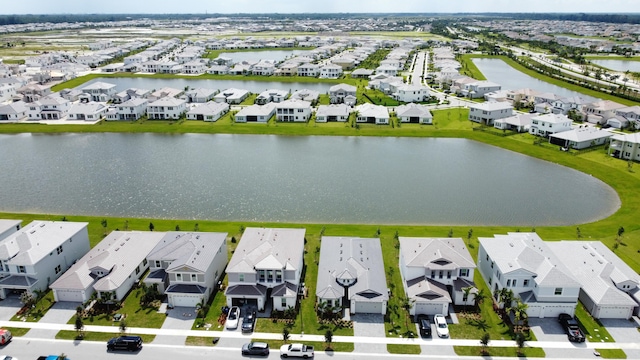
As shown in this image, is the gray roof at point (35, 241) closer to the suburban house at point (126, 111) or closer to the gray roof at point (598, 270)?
the gray roof at point (598, 270)

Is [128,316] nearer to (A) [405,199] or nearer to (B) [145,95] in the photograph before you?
(A) [405,199]

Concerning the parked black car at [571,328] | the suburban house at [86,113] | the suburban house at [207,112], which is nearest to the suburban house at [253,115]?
the suburban house at [207,112]

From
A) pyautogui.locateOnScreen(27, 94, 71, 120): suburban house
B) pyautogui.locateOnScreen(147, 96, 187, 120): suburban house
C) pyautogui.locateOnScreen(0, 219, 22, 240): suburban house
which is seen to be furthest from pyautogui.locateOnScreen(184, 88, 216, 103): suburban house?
pyautogui.locateOnScreen(0, 219, 22, 240): suburban house

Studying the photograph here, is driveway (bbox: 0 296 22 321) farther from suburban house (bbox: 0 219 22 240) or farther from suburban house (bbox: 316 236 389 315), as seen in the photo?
suburban house (bbox: 316 236 389 315)

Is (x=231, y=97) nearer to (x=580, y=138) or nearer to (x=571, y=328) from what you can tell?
(x=580, y=138)

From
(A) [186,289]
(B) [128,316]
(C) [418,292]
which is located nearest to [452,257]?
(C) [418,292]

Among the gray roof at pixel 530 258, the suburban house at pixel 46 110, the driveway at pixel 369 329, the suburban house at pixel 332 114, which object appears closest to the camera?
the driveway at pixel 369 329
